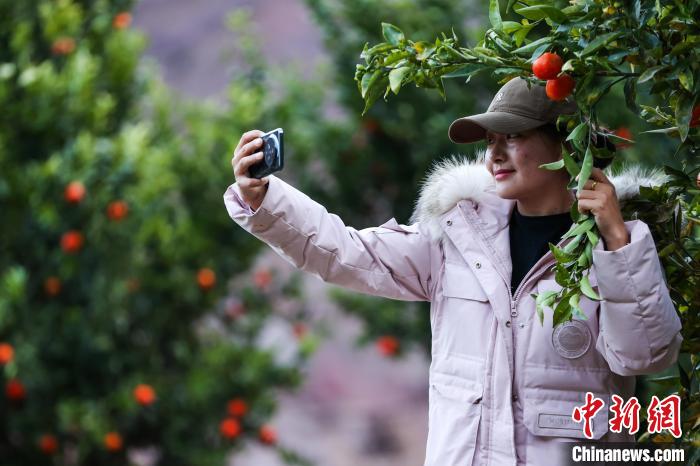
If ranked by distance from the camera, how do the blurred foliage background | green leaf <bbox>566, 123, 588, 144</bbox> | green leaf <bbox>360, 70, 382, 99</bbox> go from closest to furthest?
1. green leaf <bbox>566, 123, 588, 144</bbox>
2. green leaf <bbox>360, 70, 382, 99</bbox>
3. the blurred foliage background

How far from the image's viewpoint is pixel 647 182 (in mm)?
2328

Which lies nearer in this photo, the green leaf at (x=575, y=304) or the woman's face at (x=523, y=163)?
the green leaf at (x=575, y=304)

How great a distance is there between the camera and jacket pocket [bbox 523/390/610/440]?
2.12m

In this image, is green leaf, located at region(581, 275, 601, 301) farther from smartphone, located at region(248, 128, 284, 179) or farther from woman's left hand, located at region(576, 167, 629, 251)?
smartphone, located at region(248, 128, 284, 179)

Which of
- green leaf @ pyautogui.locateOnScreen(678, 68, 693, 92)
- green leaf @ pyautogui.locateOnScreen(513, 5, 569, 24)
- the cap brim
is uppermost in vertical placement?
green leaf @ pyautogui.locateOnScreen(513, 5, 569, 24)

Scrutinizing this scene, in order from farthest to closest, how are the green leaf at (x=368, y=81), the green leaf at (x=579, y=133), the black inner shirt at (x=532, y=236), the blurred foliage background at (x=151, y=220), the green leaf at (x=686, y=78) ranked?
1. the blurred foliage background at (x=151, y=220)
2. the black inner shirt at (x=532, y=236)
3. the green leaf at (x=368, y=81)
4. the green leaf at (x=579, y=133)
5. the green leaf at (x=686, y=78)

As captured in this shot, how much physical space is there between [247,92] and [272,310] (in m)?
1.33

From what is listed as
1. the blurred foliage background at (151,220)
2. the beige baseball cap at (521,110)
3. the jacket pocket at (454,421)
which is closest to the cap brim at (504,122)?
the beige baseball cap at (521,110)

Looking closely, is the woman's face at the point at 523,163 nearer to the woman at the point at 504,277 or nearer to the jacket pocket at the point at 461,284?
the woman at the point at 504,277

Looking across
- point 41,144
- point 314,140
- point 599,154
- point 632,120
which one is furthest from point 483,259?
point 41,144

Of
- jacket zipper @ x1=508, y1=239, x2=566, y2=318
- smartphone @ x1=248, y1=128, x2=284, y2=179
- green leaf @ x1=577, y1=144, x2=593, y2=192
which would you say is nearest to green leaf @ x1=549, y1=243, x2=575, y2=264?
green leaf @ x1=577, y1=144, x2=593, y2=192

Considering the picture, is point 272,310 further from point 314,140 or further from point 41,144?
point 41,144

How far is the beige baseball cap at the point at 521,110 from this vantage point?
2234mm

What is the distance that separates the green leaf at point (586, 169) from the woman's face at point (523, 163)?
0.33 metres
